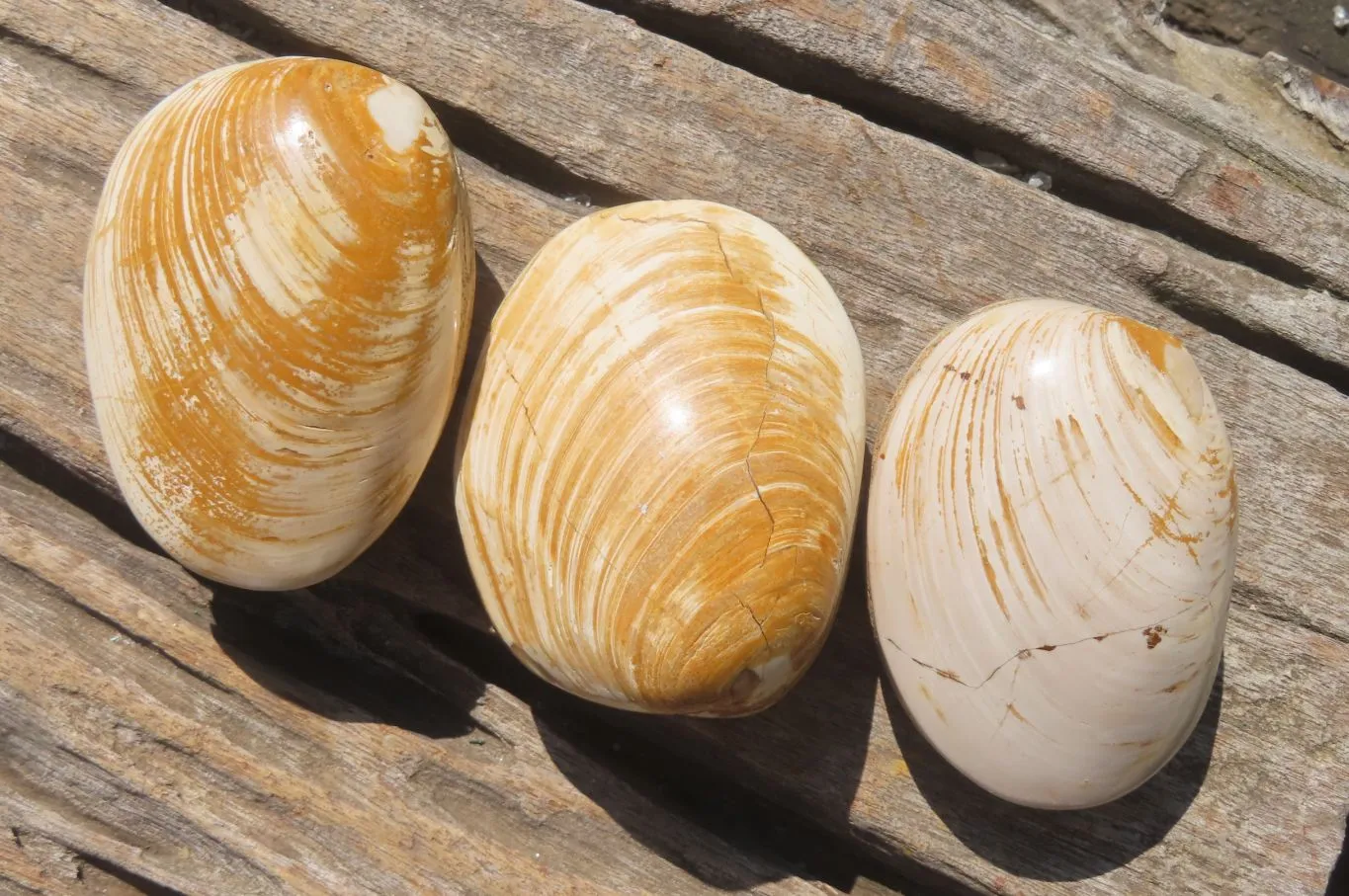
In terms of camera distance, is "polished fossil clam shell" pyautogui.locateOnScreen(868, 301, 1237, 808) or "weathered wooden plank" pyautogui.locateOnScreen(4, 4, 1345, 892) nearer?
"polished fossil clam shell" pyautogui.locateOnScreen(868, 301, 1237, 808)

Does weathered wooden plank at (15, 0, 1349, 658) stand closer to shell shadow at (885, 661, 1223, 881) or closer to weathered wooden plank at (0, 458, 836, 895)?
shell shadow at (885, 661, 1223, 881)

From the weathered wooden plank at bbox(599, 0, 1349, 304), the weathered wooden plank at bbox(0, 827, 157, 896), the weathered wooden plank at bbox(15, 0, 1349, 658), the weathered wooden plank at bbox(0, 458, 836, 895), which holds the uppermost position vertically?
the weathered wooden plank at bbox(599, 0, 1349, 304)

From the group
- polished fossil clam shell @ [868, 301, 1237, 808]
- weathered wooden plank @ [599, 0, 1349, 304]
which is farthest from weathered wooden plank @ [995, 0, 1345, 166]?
polished fossil clam shell @ [868, 301, 1237, 808]

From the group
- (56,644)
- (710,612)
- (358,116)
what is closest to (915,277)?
(710,612)

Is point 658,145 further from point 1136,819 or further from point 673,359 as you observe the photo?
point 1136,819

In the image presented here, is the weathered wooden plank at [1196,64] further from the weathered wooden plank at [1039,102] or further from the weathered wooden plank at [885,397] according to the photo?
the weathered wooden plank at [885,397]

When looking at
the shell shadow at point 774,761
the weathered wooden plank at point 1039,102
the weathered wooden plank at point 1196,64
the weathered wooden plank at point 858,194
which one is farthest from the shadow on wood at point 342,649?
the weathered wooden plank at point 1196,64
